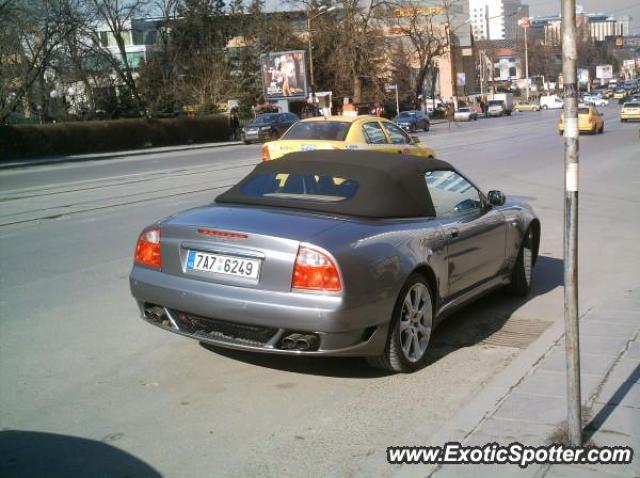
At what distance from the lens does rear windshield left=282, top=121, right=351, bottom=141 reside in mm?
15250

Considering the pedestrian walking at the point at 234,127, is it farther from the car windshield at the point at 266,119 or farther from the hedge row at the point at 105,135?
the car windshield at the point at 266,119

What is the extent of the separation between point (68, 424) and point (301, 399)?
1322mm

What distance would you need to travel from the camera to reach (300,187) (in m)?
5.70

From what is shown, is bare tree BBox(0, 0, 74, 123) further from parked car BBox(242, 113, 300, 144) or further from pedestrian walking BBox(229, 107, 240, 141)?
pedestrian walking BBox(229, 107, 240, 141)

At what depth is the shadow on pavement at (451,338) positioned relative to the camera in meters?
5.18

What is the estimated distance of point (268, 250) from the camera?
462cm

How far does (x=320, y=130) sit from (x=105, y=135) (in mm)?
27037

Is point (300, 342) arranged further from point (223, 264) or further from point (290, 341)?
point (223, 264)

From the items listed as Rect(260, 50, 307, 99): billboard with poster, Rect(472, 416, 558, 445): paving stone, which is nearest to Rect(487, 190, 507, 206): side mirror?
Rect(472, 416, 558, 445): paving stone

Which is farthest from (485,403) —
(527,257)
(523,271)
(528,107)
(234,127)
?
(528,107)

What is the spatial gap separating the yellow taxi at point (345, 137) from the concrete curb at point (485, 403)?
9841 mm

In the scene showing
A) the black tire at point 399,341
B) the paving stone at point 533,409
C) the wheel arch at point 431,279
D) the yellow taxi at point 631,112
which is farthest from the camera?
the yellow taxi at point 631,112

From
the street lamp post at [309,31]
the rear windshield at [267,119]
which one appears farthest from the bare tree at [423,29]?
the rear windshield at [267,119]

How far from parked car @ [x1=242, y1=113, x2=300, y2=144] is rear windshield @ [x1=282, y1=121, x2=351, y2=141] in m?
24.7
